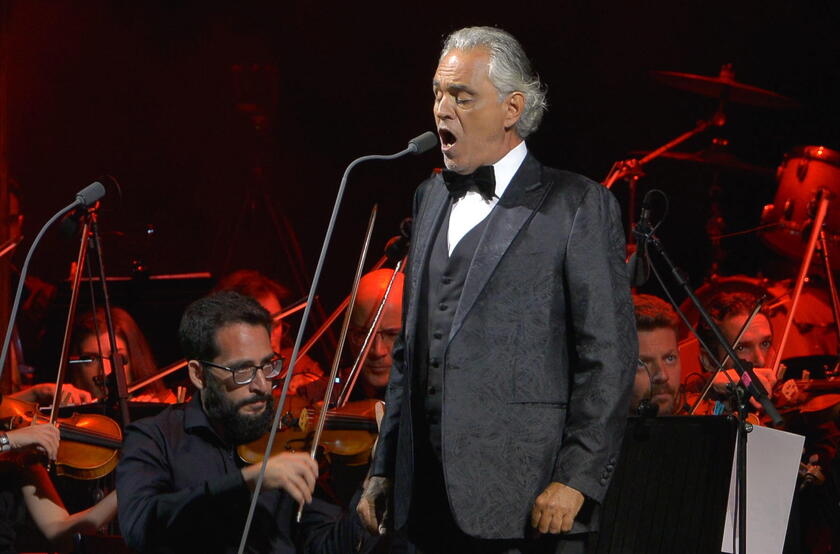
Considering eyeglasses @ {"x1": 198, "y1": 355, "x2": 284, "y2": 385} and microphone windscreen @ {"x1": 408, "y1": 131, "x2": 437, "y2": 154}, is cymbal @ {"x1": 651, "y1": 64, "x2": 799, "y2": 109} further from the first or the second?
microphone windscreen @ {"x1": 408, "y1": 131, "x2": 437, "y2": 154}

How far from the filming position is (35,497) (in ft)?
11.5

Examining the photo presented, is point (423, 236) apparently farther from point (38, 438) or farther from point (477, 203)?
point (38, 438)

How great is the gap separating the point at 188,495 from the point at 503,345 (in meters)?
0.92

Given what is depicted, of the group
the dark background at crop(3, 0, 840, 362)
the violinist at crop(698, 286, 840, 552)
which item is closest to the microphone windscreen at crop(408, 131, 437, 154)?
the violinist at crop(698, 286, 840, 552)

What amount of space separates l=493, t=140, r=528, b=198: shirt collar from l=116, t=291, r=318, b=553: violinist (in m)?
0.70

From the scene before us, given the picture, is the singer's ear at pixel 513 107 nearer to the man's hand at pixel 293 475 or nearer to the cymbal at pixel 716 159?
the man's hand at pixel 293 475

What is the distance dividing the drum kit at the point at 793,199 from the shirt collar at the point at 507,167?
2.87 meters

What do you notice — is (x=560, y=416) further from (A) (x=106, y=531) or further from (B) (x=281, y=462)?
(A) (x=106, y=531)

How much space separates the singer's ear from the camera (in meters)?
2.34

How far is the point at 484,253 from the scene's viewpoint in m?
2.24

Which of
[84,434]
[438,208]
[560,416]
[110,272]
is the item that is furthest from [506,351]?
[110,272]

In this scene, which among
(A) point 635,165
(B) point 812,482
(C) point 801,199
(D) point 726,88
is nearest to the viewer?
(B) point 812,482

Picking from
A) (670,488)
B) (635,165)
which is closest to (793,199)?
(635,165)

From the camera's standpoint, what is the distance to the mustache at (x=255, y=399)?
10.1 feet
